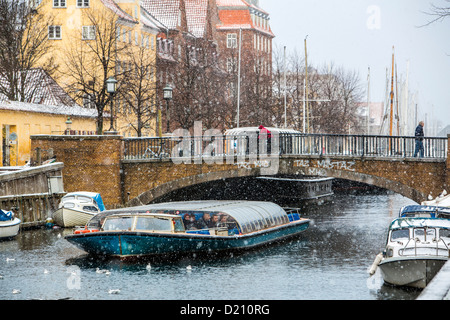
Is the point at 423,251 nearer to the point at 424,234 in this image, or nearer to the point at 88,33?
the point at 424,234

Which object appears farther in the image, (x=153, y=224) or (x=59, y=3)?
(x=59, y=3)

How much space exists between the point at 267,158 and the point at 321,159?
2.66 meters

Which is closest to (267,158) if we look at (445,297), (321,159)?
(321,159)

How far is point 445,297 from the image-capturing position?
15.6 m

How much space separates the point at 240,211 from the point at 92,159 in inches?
476

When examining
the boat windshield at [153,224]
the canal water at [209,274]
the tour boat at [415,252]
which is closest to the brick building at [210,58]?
the canal water at [209,274]

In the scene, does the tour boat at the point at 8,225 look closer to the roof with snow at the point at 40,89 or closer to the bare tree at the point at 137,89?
the bare tree at the point at 137,89

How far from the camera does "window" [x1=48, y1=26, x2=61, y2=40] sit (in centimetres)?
7019

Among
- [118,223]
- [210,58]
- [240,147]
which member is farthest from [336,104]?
[118,223]

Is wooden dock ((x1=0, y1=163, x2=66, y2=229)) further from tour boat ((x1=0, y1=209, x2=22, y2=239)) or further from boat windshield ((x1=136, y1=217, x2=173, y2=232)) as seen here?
boat windshield ((x1=136, y1=217, x2=173, y2=232))

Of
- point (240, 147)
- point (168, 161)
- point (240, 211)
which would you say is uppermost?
point (240, 147)

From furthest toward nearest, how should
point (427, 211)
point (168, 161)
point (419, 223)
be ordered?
point (168, 161), point (427, 211), point (419, 223)

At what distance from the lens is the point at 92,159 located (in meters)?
44.3

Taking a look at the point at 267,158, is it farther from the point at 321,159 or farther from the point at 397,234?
the point at 397,234
